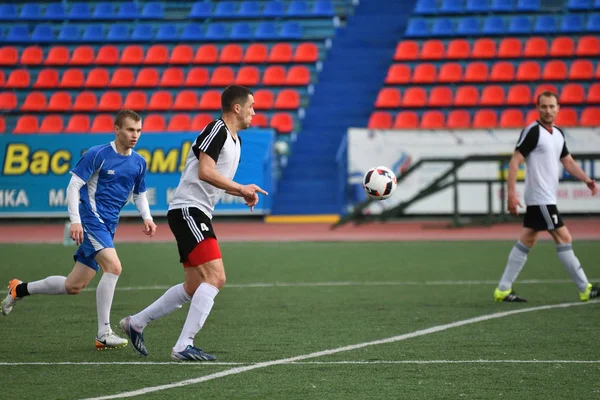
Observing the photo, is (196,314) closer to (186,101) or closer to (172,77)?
(186,101)

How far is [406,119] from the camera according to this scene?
83.8ft

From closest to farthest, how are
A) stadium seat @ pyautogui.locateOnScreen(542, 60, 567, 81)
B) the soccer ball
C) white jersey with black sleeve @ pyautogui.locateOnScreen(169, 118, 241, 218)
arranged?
white jersey with black sleeve @ pyautogui.locateOnScreen(169, 118, 241, 218) → the soccer ball → stadium seat @ pyautogui.locateOnScreen(542, 60, 567, 81)

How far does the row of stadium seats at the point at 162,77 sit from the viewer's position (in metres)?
27.5

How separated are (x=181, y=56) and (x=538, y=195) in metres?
20.0

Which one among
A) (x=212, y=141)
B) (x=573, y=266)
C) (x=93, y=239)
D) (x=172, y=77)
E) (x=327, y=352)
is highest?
(x=172, y=77)

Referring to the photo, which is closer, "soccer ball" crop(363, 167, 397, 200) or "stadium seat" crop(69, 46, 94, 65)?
"soccer ball" crop(363, 167, 397, 200)

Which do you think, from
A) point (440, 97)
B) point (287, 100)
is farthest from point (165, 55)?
point (440, 97)

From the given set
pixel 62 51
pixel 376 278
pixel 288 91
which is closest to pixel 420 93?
pixel 288 91

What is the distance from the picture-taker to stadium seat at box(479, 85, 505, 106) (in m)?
25.8

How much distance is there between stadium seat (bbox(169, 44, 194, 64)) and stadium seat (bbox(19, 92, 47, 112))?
152 inches

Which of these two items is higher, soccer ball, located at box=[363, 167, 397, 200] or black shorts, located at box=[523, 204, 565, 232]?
soccer ball, located at box=[363, 167, 397, 200]

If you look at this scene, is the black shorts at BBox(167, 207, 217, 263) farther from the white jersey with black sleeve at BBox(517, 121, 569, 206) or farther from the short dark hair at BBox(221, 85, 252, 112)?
the white jersey with black sleeve at BBox(517, 121, 569, 206)

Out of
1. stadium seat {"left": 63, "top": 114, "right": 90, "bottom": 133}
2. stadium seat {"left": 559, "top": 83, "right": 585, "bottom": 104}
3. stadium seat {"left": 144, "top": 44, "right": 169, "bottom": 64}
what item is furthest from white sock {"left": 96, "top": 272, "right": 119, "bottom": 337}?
stadium seat {"left": 144, "top": 44, "right": 169, "bottom": 64}

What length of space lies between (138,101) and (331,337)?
20515 mm
